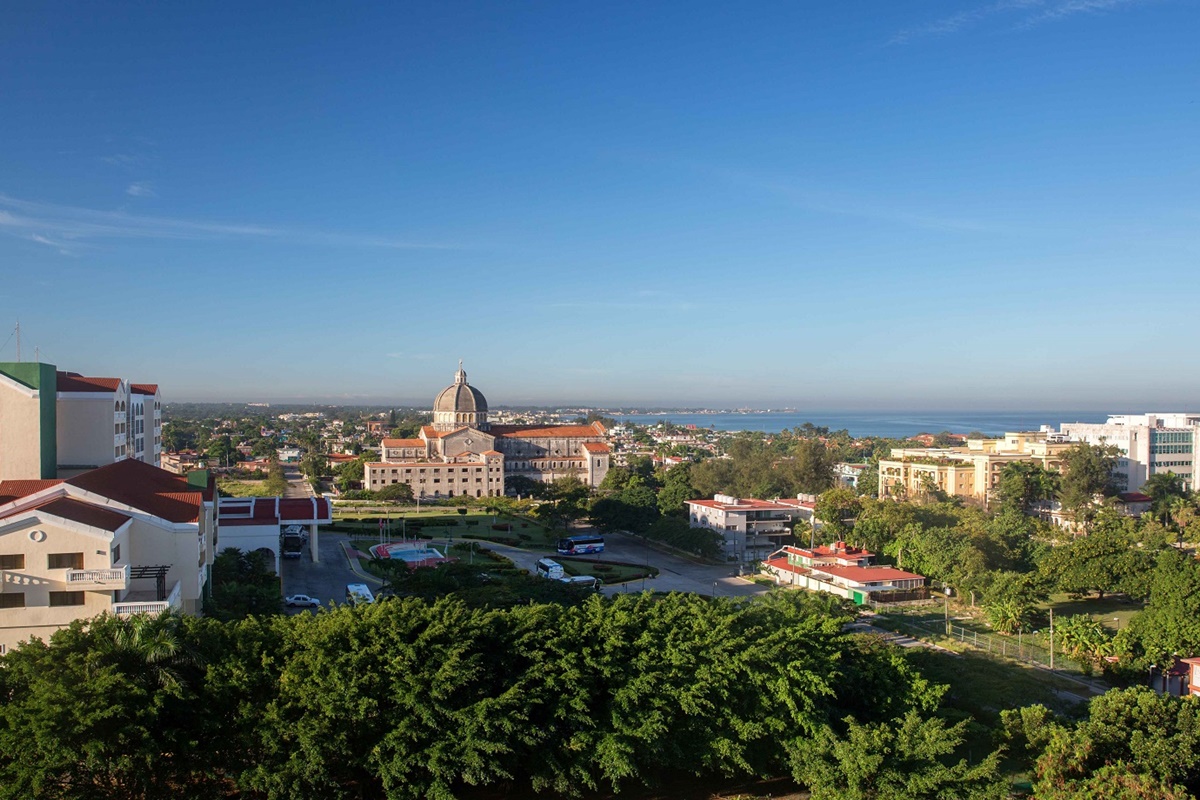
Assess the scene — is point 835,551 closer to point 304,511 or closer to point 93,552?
point 304,511

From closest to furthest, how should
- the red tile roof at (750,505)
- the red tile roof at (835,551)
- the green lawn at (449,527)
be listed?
1. the red tile roof at (835,551)
2. the green lawn at (449,527)
3. the red tile roof at (750,505)

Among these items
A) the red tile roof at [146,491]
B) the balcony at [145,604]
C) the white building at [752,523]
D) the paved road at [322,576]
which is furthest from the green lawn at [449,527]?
the balcony at [145,604]


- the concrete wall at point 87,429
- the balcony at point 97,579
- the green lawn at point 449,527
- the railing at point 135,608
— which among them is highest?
the concrete wall at point 87,429

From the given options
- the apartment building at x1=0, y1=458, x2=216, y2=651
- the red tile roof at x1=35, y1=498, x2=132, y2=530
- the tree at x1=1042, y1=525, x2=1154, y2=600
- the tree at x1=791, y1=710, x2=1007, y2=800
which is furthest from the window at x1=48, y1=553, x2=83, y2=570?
the tree at x1=1042, y1=525, x2=1154, y2=600

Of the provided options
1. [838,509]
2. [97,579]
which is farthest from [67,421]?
[838,509]

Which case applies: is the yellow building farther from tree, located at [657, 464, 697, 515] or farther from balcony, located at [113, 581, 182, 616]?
balcony, located at [113, 581, 182, 616]

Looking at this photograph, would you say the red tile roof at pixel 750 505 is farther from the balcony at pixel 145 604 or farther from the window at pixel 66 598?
the window at pixel 66 598
